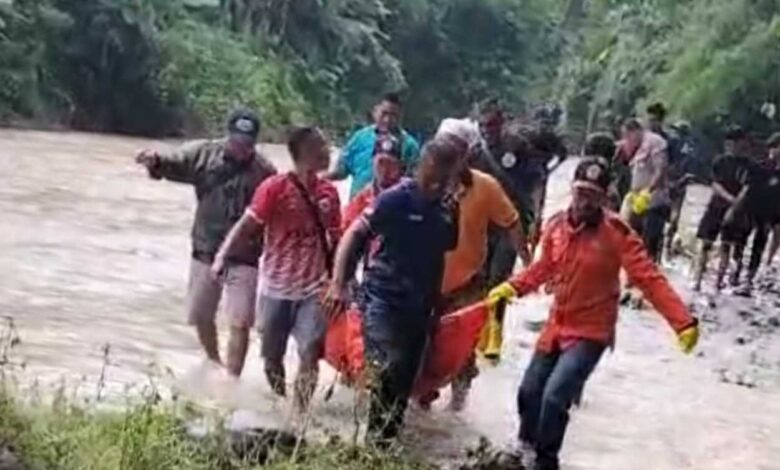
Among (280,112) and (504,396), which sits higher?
(504,396)

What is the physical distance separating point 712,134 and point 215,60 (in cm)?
1229

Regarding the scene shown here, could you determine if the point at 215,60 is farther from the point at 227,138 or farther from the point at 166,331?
the point at 227,138

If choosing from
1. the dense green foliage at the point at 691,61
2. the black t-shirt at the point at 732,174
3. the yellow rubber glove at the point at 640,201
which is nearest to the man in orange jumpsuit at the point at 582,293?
the yellow rubber glove at the point at 640,201

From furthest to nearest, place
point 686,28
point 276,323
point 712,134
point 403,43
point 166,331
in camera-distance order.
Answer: point 403,43 → point 712,134 → point 686,28 → point 166,331 → point 276,323

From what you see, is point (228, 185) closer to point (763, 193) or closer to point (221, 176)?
point (221, 176)

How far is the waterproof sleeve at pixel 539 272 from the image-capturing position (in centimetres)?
859

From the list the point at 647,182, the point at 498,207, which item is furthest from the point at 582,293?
the point at 647,182

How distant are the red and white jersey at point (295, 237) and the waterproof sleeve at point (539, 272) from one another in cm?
109

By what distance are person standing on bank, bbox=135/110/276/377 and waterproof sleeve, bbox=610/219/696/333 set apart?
2.07 m

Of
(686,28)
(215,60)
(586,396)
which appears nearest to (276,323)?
(586,396)

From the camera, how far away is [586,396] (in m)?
11.9

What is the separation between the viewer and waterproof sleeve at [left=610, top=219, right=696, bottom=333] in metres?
8.36

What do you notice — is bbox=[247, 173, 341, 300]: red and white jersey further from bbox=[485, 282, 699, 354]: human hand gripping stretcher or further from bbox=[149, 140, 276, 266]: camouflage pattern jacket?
bbox=[485, 282, 699, 354]: human hand gripping stretcher

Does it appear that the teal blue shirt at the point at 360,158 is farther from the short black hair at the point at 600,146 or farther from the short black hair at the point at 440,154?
the short black hair at the point at 440,154
